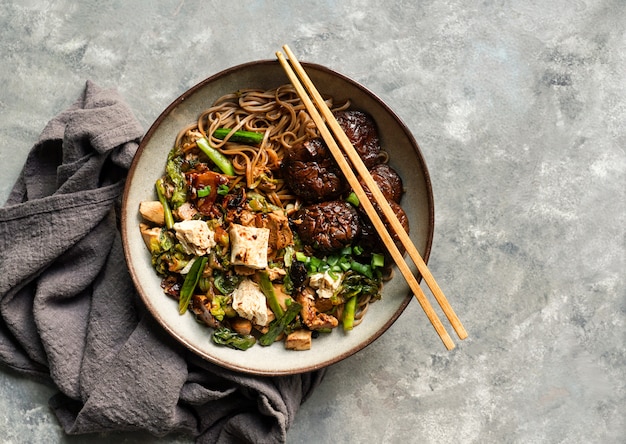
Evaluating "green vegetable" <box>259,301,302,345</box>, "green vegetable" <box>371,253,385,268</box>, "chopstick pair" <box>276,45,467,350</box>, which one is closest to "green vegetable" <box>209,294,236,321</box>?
"green vegetable" <box>259,301,302,345</box>

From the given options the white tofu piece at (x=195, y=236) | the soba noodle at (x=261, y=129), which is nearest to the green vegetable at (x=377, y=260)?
the soba noodle at (x=261, y=129)

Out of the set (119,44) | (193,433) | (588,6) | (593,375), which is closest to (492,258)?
(593,375)

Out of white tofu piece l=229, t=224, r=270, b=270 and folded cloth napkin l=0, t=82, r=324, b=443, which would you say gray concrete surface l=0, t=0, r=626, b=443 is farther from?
white tofu piece l=229, t=224, r=270, b=270

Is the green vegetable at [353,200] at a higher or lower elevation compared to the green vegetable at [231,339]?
higher

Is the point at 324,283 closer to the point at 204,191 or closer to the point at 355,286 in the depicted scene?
the point at 355,286

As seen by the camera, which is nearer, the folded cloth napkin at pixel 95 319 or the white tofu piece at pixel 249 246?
the white tofu piece at pixel 249 246

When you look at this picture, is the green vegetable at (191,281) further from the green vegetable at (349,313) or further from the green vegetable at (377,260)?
the green vegetable at (377,260)

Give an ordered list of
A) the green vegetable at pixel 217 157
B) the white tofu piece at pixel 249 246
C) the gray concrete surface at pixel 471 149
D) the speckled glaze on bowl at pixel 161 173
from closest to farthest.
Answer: the white tofu piece at pixel 249 246 < the speckled glaze on bowl at pixel 161 173 < the green vegetable at pixel 217 157 < the gray concrete surface at pixel 471 149
